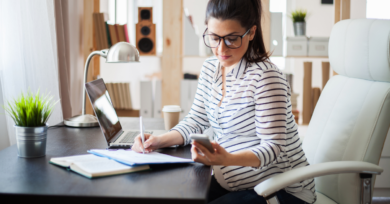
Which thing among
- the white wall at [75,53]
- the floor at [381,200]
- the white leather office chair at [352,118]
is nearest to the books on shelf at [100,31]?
the white wall at [75,53]

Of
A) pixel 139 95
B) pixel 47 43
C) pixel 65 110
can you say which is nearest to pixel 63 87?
pixel 65 110

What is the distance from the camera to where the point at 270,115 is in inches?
40.3

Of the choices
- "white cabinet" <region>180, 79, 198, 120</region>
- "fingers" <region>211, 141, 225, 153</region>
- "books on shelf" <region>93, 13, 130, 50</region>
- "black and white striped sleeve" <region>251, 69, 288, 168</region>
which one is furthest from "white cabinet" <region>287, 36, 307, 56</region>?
"fingers" <region>211, 141, 225, 153</region>

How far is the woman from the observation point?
1021mm

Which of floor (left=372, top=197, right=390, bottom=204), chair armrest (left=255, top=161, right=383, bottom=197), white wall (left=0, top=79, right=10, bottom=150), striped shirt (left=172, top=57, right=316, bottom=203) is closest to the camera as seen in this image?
chair armrest (left=255, top=161, right=383, bottom=197)

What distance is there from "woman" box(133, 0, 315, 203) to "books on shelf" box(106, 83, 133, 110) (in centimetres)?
171

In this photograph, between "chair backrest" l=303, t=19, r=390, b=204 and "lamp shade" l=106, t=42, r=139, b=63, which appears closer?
"chair backrest" l=303, t=19, r=390, b=204

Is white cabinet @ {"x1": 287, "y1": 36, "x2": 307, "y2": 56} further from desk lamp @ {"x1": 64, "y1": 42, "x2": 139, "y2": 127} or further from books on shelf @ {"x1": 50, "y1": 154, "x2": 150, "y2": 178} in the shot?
books on shelf @ {"x1": 50, "y1": 154, "x2": 150, "y2": 178}

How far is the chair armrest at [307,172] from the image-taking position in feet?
2.99

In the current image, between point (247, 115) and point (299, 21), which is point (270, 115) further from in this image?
point (299, 21)

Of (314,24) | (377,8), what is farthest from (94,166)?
(377,8)

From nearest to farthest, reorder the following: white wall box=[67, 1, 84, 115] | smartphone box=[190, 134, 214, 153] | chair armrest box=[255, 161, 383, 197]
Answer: smartphone box=[190, 134, 214, 153] → chair armrest box=[255, 161, 383, 197] → white wall box=[67, 1, 84, 115]

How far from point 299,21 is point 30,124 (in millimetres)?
2358

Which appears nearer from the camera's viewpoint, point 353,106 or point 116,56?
point 353,106
